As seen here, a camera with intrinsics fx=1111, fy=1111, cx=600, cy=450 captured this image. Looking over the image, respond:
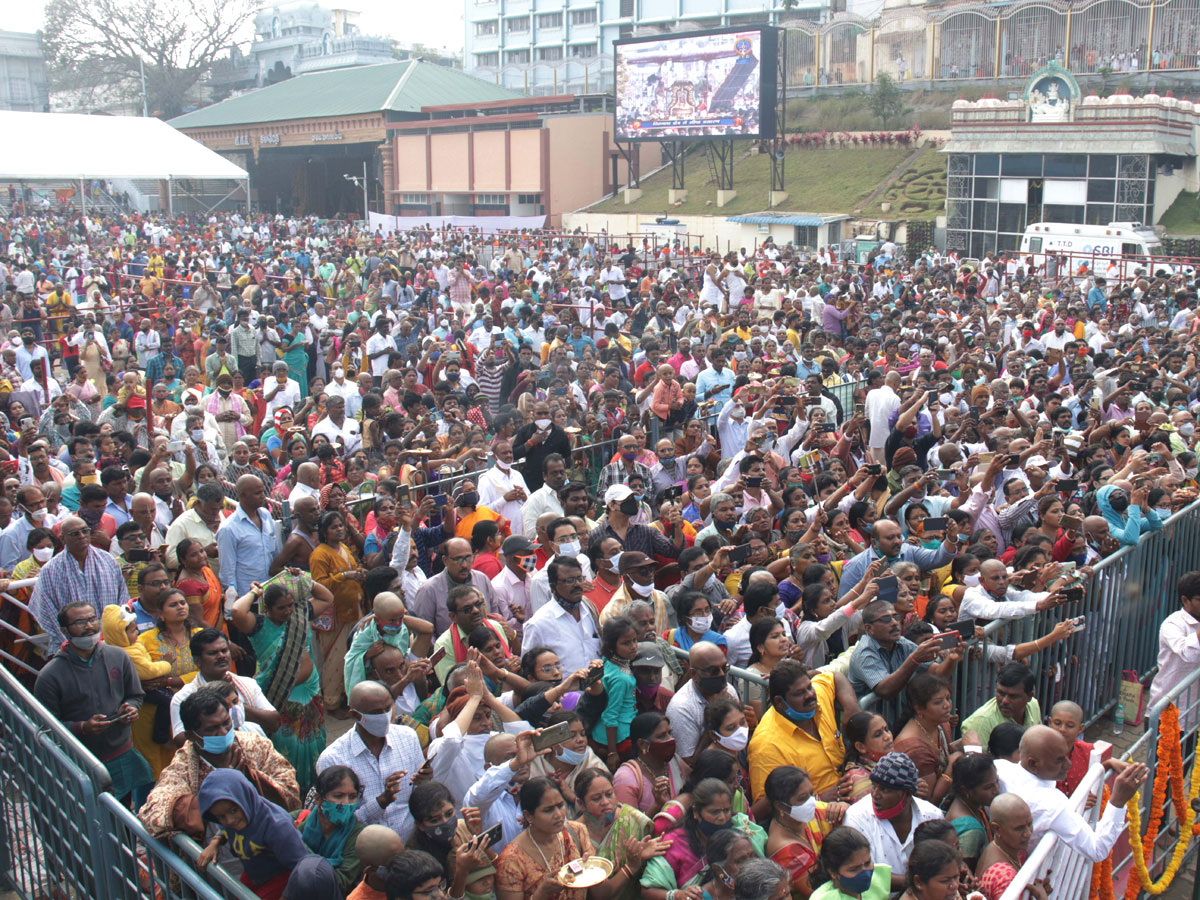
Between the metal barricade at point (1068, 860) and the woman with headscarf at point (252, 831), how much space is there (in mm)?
2485

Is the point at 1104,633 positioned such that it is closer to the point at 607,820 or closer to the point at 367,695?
the point at 607,820

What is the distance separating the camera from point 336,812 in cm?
404

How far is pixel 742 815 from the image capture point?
410 cm

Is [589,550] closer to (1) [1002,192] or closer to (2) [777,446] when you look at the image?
(2) [777,446]

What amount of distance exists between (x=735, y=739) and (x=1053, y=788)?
1238 millimetres

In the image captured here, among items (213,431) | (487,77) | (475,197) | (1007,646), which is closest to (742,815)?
(1007,646)

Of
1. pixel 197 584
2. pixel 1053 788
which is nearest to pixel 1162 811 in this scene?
pixel 1053 788

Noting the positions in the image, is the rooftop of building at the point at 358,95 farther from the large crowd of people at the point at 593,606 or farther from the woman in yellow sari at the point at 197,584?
the woman in yellow sari at the point at 197,584

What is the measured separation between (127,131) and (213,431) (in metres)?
16.1

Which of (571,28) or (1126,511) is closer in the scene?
(1126,511)

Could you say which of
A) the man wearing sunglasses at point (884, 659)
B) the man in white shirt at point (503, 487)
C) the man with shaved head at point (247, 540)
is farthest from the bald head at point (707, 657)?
the man in white shirt at point (503, 487)

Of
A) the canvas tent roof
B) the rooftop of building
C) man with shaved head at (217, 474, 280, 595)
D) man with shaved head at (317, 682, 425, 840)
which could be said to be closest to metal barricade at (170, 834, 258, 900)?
man with shaved head at (317, 682, 425, 840)

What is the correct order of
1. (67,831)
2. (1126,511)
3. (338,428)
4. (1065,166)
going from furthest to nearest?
(1065,166) → (338,428) → (1126,511) → (67,831)

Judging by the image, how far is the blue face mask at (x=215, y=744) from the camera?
4.18 m
